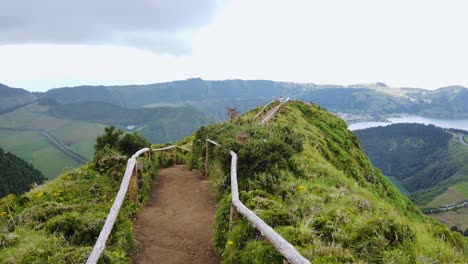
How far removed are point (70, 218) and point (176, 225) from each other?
360 centimetres

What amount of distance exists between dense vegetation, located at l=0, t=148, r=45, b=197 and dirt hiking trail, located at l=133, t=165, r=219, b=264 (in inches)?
2352

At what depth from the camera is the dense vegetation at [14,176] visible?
64169mm

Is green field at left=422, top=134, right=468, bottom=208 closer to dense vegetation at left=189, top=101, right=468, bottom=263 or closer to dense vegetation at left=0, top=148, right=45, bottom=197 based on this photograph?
dense vegetation at left=0, top=148, right=45, bottom=197

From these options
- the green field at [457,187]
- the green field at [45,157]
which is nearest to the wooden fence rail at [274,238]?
the green field at [457,187]

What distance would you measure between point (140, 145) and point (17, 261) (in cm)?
1317

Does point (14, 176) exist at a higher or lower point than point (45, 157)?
higher

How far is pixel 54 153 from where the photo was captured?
184 meters

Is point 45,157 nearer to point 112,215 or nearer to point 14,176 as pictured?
point 14,176

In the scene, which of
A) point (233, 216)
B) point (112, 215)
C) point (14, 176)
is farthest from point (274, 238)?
point (14, 176)

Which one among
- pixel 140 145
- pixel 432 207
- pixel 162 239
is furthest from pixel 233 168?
pixel 432 207

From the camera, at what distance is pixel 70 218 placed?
24.7ft

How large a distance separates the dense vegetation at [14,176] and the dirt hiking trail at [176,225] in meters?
59.8

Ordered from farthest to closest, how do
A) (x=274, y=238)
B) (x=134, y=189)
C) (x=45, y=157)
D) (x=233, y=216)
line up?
(x=45, y=157)
(x=134, y=189)
(x=233, y=216)
(x=274, y=238)

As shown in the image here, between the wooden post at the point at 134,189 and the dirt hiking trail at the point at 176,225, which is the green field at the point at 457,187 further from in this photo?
the wooden post at the point at 134,189
